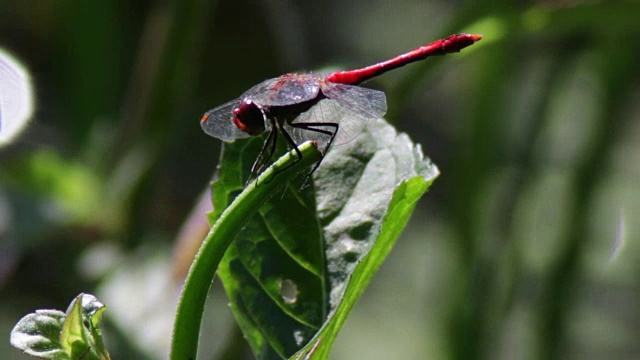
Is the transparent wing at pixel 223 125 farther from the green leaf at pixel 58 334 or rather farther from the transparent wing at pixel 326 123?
the green leaf at pixel 58 334

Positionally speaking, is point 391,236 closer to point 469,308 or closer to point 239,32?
point 469,308

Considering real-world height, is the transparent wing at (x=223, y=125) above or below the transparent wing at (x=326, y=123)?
above

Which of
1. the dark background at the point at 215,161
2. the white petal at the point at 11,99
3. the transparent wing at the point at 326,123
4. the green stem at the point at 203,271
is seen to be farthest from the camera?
the dark background at the point at 215,161

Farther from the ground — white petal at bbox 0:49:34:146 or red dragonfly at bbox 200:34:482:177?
white petal at bbox 0:49:34:146

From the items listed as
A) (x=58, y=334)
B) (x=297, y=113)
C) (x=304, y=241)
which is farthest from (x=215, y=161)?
(x=58, y=334)

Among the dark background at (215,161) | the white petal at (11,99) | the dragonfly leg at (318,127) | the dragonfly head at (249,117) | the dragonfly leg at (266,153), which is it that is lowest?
the dark background at (215,161)

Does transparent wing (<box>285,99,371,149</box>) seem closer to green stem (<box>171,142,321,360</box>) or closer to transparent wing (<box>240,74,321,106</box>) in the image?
transparent wing (<box>240,74,321,106</box>)

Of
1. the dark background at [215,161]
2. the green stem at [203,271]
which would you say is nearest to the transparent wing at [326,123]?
the green stem at [203,271]

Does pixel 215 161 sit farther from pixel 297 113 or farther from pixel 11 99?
pixel 11 99

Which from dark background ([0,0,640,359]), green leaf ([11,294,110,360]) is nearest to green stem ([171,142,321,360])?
green leaf ([11,294,110,360])

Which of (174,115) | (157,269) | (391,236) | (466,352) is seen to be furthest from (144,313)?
(391,236)
